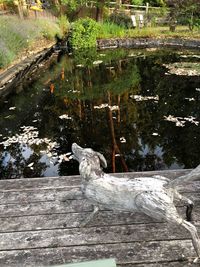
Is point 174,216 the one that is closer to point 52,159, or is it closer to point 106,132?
point 52,159

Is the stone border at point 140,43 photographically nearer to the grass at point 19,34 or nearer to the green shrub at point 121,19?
the green shrub at point 121,19

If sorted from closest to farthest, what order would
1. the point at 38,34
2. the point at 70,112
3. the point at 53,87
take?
1. the point at 70,112
2. the point at 53,87
3. the point at 38,34

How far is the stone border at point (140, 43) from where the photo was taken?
60.3 feet

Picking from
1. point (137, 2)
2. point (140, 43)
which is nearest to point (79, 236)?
point (140, 43)

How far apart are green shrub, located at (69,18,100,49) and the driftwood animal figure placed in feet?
54.0

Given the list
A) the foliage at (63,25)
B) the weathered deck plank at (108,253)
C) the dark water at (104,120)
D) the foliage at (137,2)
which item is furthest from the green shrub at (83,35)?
the weathered deck plank at (108,253)

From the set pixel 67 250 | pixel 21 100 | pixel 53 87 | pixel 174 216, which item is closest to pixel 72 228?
pixel 67 250

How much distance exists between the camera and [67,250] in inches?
101

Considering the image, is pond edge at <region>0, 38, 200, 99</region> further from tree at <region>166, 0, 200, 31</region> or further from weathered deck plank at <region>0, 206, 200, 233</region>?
weathered deck plank at <region>0, 206, 200, 233</region>

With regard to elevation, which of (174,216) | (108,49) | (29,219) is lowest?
(108,49)

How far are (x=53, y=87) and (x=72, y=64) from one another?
377 centimetres

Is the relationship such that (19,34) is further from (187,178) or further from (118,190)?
(187,178)

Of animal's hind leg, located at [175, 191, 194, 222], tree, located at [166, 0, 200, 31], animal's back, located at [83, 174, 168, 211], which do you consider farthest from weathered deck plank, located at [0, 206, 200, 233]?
tree, located at [166, 0, 200, 31]

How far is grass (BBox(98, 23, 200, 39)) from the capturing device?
19.0 meters
